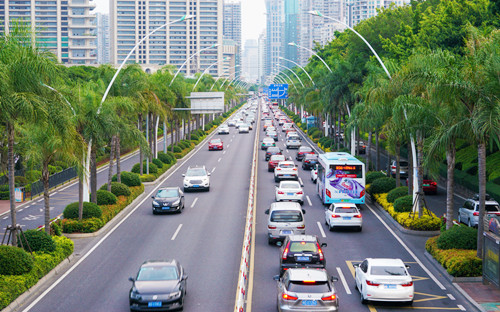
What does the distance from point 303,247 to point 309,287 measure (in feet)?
16.6

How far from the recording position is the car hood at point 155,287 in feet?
61.3

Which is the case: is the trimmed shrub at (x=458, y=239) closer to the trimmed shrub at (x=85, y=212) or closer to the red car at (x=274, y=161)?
the trimmed shrub at (x=85, y=212)

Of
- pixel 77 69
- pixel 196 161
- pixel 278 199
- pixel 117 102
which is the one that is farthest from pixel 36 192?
pixel 77 69

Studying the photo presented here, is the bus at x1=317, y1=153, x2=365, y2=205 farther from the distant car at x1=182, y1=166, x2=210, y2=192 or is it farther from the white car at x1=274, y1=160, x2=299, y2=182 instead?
the white car at x1=274, y1=160, x2=299, y2=182

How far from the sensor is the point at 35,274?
22484mm

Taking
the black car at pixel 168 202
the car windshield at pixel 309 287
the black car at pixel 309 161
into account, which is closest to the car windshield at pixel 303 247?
the car windshield at pixel 309 287

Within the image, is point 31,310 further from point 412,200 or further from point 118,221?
point 412,200

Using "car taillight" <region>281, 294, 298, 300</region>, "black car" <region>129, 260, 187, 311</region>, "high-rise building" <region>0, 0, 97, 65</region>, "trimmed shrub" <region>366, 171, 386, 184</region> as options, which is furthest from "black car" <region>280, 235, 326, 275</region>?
"high-rise building" <region>0, 0, 97, 65</region>

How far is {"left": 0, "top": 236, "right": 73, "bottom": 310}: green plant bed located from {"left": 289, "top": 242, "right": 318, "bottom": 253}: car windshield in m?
8.94

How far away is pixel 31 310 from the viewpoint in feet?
65.1

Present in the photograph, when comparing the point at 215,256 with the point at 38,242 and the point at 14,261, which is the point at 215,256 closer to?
the point at 38,242

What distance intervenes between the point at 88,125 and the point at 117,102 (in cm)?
418

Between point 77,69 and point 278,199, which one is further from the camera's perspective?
point 77,69

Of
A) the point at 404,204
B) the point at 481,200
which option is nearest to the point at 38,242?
the point at 481,200
